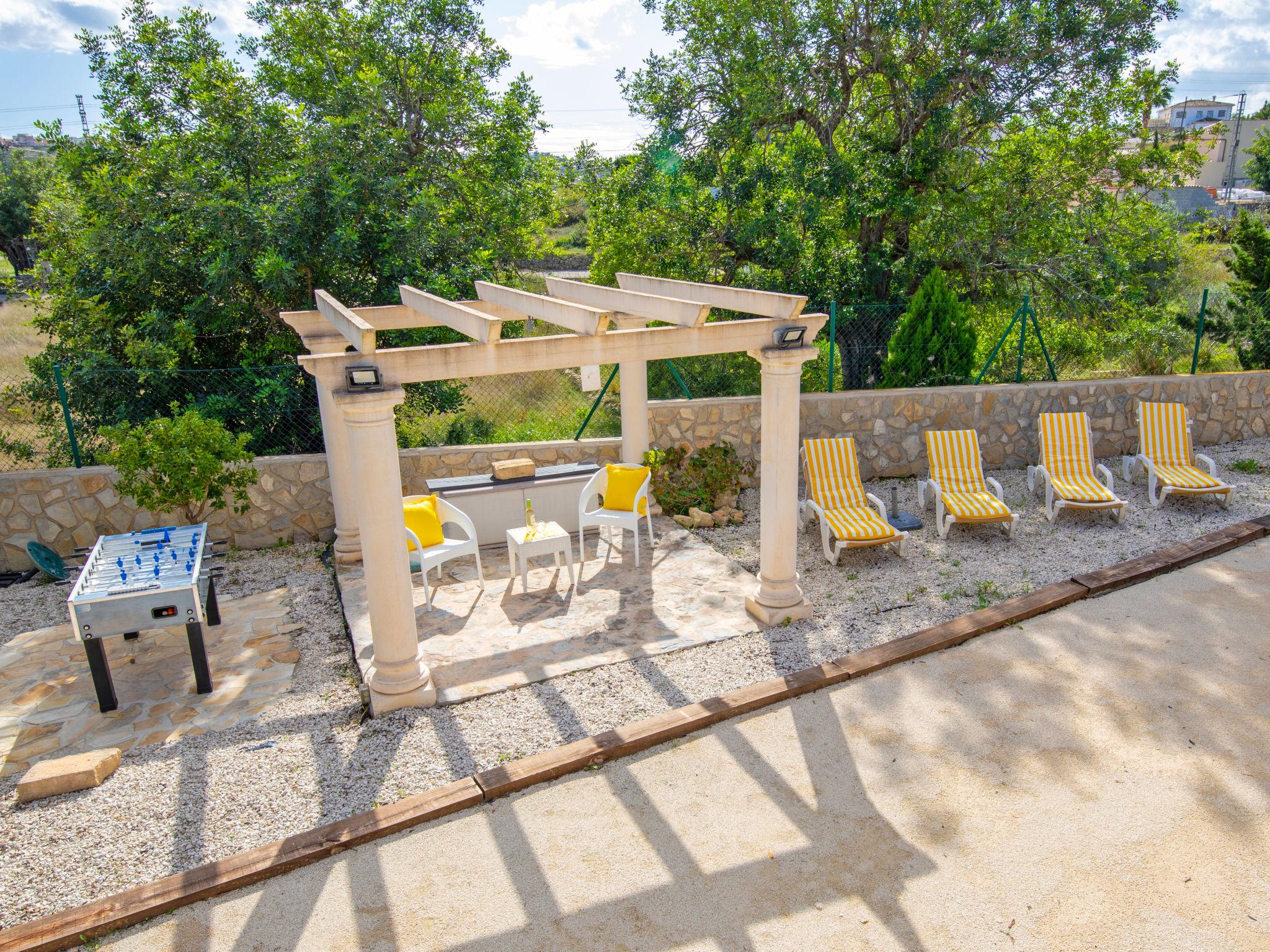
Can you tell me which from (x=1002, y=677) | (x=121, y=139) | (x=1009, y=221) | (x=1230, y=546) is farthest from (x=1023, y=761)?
(x=121, y=139)

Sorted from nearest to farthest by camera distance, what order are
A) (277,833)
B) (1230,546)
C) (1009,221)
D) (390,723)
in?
(277,833)
(390,723)
(1230,546)
(1009,221)

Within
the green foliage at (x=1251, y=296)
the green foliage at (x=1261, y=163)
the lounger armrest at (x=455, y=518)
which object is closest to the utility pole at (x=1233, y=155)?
the green foliage at (x=1261, y=163)

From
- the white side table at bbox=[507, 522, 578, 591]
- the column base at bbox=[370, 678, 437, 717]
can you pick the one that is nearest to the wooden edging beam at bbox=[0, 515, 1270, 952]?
the column base at bbox=[370, 678, 437, 717]

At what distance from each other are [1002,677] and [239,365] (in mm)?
8860

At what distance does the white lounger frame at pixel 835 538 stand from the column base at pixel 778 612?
1105 mm

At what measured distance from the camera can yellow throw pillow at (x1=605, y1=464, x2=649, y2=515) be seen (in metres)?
8.11

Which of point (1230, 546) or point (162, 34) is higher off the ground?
point (162, 34)

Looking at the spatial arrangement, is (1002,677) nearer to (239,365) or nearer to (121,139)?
(239,365)

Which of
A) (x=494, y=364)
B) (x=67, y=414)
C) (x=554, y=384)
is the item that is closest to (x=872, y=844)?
(x=494, y=364)

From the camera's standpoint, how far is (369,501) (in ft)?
16.6

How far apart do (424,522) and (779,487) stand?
3.11m

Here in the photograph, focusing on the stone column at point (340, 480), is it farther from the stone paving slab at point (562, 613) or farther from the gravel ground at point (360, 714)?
the gravel ground at point (360, 714)

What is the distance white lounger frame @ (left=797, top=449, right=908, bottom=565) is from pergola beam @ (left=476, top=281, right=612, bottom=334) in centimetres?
308

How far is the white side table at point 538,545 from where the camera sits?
7250 millimetres
